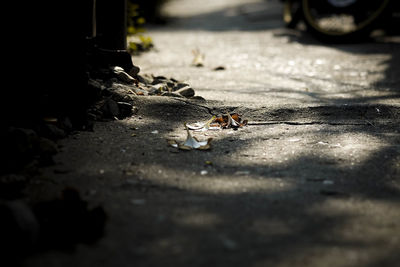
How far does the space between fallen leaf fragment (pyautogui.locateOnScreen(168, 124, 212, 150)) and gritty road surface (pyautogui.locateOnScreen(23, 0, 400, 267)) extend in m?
0.05

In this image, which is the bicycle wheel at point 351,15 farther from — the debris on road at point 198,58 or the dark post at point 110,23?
the dark post at point 110,23

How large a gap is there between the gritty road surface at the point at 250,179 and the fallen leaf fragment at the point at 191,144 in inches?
1.9

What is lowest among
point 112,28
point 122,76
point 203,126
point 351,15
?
point 203,126

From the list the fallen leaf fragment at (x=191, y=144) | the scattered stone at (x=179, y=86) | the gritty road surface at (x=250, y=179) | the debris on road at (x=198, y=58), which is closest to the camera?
the gritty road surface at (x=250, y=179)

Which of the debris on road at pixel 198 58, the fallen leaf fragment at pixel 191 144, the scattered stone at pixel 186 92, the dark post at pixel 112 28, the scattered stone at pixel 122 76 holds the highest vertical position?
the dark post at pixel 112 28

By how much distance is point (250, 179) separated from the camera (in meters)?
1.90

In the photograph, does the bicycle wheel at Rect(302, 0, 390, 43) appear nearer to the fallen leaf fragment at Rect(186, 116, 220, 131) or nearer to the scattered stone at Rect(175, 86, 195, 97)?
the scattered stone at Rect(175, 86, 195, 97)

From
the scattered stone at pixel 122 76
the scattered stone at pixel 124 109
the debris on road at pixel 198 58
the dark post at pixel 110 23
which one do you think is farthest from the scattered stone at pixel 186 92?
the debris on road at pixel 198 58

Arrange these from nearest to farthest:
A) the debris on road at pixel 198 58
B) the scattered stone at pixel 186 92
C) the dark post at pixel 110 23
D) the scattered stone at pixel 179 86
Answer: the scattered stone at pixel 186 92 < the scattered stone at pixel 179 86 < the dark post at pixel 110 23 < the debris on road at pixel 198 58

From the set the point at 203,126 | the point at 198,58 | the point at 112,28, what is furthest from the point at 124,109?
the point at 198,58

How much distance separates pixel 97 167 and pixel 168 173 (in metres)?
0.33

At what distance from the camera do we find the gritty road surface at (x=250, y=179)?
1356 millimetres

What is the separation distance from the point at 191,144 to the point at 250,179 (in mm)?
478

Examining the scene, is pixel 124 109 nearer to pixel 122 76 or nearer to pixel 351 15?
pixel 122 76
